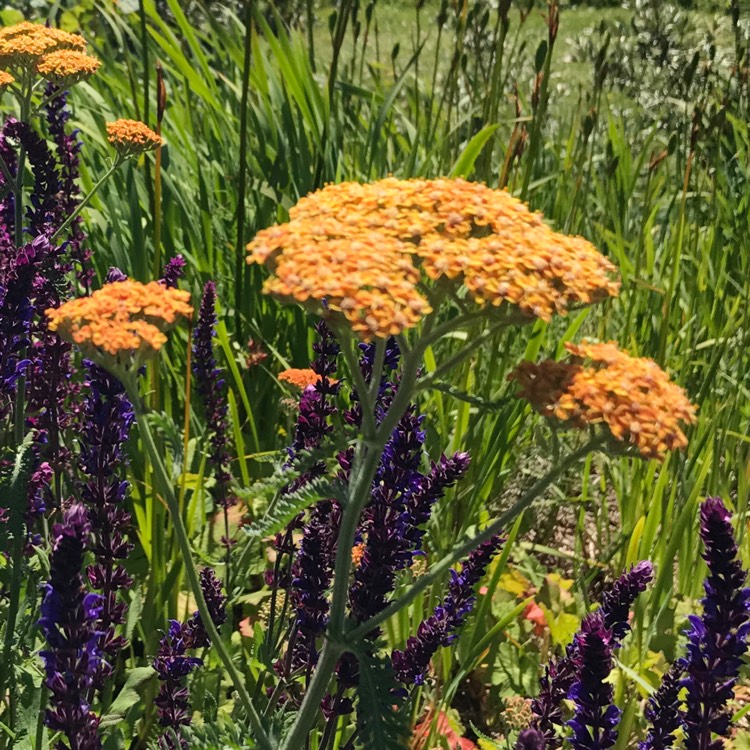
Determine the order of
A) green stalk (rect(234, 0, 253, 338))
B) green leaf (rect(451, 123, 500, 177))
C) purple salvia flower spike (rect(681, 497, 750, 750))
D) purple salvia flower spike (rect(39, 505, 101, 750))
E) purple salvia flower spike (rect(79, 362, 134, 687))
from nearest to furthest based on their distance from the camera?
purple salvia flower spike (rect(39, 505, 101, 750)) → purple salvia flower spike (rect(681, 497, 750, 750)) → purple salvia flower spike (rect(79, 362, 134, 687)) → green stalk (rect(234, 0, 253, 338)) → green leaf (rect(451, 123, 500, 177))

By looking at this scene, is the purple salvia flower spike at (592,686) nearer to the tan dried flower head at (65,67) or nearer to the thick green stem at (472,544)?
the thick green stem at (472,544)

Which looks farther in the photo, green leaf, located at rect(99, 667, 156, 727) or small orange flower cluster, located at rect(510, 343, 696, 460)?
green leaf, located at rect(99, 667, 156, 727)

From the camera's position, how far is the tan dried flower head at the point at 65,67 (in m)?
1.99

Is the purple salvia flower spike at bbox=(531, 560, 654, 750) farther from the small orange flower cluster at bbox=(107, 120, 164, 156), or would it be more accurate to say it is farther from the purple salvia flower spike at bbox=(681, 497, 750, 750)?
the small orange flower cluster at bbox=(107, 120, 164, 156)

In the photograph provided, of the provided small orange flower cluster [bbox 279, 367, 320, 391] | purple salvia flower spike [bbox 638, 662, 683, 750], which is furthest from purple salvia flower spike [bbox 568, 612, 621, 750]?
small orange flower cluster [bbox 279, 367, 320, 391]

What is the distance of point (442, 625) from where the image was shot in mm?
1705

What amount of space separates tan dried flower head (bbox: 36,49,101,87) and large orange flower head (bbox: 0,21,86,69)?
0.02 m

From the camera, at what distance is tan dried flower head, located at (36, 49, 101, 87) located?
1.99m

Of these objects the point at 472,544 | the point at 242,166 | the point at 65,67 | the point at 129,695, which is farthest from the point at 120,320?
the point at 242,166

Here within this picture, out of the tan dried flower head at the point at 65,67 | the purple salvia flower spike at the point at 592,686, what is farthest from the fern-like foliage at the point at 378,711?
the tan dried flower head at the point at 65,67

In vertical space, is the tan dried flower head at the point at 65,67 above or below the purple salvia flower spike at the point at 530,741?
above

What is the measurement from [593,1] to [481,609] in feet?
56.7

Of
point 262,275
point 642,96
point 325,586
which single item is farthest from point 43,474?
point 642,96

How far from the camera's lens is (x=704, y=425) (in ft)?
9.20
